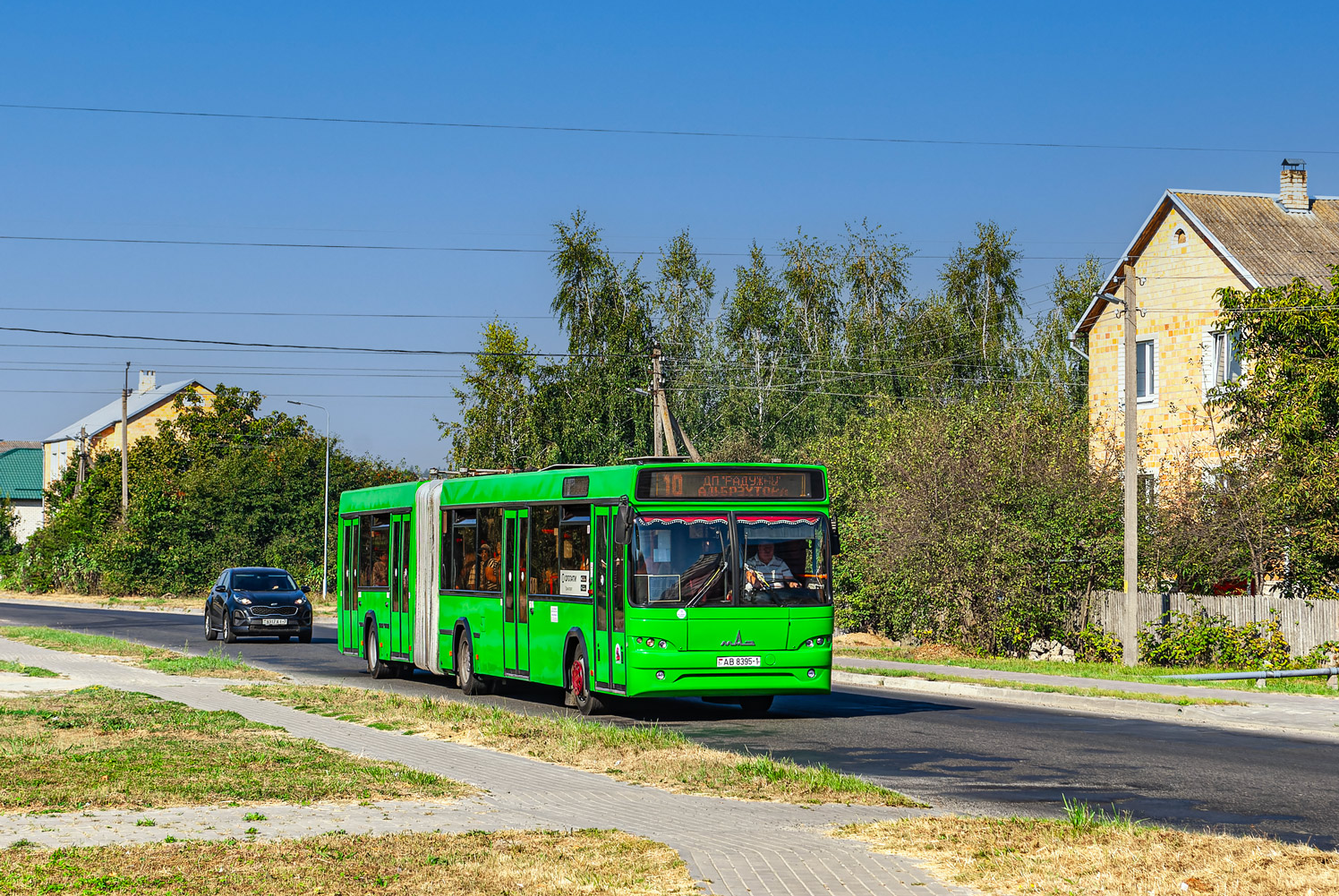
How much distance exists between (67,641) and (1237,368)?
2599cm

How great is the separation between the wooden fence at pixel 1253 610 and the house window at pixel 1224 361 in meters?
9.42

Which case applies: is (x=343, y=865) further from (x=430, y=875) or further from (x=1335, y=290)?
(x=1335, y=290)

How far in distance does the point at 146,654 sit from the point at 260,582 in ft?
26.5

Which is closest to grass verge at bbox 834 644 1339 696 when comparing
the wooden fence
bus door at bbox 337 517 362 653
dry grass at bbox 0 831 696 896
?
the wooden fence

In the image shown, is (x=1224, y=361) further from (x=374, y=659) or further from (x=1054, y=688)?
(x=374, y=659)

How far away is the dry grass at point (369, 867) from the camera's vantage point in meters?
7.74

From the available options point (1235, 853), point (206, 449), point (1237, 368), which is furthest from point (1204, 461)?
point (206, 449)

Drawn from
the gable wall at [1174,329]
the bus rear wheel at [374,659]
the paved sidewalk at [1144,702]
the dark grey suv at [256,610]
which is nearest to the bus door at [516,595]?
the bus rear wheel at [374,659]

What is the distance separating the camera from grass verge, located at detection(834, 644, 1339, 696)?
2242 centimetres

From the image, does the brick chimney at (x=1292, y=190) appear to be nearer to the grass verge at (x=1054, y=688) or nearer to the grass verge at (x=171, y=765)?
the grass verge at (x=1054, y=688)

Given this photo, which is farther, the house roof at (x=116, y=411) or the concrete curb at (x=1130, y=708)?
the house roof at (x=116, y=411)

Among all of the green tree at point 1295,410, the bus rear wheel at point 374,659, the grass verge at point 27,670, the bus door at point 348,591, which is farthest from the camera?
the green tree at point 1295,410

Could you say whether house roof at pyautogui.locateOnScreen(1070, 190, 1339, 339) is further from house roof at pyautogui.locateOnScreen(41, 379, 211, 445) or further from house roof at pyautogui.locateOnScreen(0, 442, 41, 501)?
house roof at pyautogui.locateOnScreen(0, 442, 41, 501)

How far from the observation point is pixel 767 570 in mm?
18016
